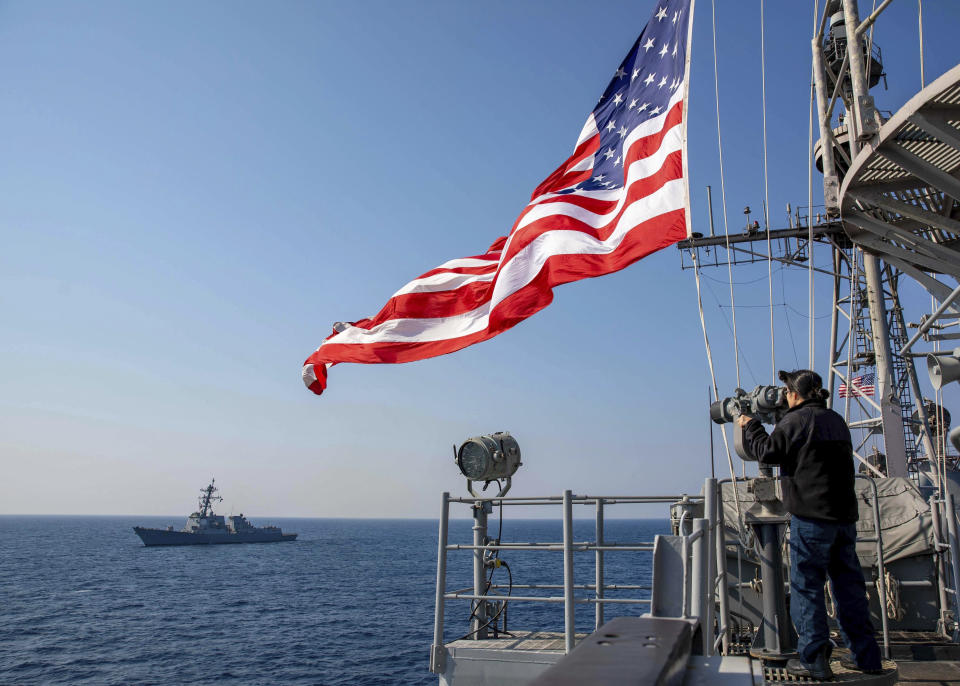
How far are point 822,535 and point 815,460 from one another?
17.9 inches

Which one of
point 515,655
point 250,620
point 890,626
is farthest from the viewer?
point 250,620

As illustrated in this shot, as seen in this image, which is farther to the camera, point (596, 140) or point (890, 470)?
point (890, 470)

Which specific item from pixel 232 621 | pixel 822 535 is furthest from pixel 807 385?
pixel 232 621

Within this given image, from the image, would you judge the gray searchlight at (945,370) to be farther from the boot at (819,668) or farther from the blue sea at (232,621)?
the blue sea at (232,621)

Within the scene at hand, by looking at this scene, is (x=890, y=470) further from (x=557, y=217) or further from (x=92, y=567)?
(x=92, y=567)

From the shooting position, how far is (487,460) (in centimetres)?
734

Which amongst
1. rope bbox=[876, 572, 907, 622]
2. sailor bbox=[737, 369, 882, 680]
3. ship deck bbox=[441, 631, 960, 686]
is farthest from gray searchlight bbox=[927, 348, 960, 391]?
sailor bbox=[737, 369, 882, 680]

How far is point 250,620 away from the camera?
39125mm

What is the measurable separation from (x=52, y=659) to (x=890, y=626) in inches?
1298

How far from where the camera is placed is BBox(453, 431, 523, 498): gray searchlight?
7.36 metres

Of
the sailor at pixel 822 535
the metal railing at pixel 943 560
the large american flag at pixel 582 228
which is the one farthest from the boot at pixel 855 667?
the large american flag at pixel 582 228

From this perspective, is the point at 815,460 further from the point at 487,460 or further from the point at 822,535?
the point at 487,460

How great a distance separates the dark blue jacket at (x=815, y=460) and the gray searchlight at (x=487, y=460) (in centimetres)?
349

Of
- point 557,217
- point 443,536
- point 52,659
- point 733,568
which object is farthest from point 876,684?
point 52,659
